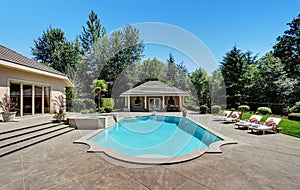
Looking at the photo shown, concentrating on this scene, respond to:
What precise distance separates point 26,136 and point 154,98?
55.2 ft

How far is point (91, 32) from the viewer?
2838cm

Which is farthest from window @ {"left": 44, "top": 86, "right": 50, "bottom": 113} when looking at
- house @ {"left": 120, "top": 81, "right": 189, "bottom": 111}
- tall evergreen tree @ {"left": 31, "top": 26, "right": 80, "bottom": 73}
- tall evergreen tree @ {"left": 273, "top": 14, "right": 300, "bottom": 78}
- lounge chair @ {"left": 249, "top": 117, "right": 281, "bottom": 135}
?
tall evergreen tree @ {"left": 273, "top": 14, "right": 300, "bottom": 78}

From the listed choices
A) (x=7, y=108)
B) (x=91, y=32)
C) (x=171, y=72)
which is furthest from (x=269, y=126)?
(x=171, y=72)

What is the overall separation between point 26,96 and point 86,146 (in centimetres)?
719

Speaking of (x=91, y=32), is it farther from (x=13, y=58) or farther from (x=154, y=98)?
(x=13, y=58)

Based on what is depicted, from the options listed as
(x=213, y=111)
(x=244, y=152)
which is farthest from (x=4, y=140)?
(x=213, y=111)

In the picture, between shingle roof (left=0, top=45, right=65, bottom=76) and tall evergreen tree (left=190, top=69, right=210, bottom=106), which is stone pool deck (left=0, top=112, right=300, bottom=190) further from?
tall evergreen tree (left=190, top=69, right=210, bottom=106)

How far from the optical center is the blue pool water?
637cm

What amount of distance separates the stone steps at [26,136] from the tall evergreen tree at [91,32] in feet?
79.3

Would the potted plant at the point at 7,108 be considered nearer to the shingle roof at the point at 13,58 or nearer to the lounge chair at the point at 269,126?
the shingle roof at the point at 13,58

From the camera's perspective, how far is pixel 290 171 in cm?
360

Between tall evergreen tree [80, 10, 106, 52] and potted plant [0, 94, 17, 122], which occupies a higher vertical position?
tall evergreen tree [80, 10, 106, 52]

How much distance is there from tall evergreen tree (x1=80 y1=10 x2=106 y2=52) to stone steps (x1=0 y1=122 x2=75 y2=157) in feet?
79.3

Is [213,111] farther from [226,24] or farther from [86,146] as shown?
[86,146]
